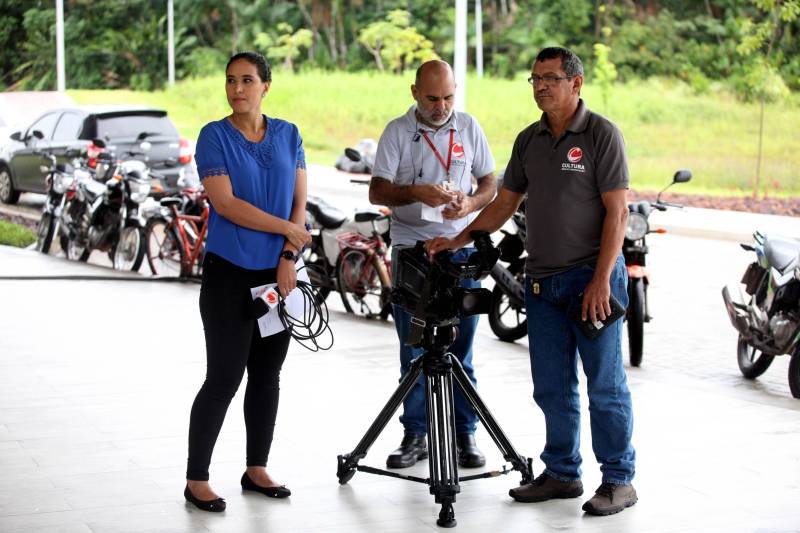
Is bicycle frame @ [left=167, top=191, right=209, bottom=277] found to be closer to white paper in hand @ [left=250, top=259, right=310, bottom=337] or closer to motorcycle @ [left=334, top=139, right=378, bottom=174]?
motorcycle @ [left=334, top=139, right=378, bottom=174]

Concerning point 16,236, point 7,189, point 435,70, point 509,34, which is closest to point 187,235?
point 16,236

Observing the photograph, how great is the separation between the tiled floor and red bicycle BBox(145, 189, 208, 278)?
2123 millimetres

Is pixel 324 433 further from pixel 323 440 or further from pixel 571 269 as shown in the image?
pixel 571 269

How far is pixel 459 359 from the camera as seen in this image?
5773mm

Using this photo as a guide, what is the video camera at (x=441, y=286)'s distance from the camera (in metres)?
5.20

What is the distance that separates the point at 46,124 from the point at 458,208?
42.5 ft

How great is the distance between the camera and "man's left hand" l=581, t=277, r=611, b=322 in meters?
5.00

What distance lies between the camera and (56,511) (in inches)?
202

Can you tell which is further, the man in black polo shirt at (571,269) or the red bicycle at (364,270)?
the red bicycle at (364,270)

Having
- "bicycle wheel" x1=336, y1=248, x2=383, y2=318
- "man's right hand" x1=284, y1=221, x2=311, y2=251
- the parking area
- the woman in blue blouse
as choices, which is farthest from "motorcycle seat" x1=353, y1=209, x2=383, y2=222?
"man's right hand" x1=284, y1=221, x2=311, y2=251

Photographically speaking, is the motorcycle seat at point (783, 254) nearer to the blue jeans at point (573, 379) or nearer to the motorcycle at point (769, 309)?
the motorcycle at point (769, 309)

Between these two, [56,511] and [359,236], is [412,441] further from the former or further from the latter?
[359,236]

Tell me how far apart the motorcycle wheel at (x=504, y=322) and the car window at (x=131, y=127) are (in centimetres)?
846

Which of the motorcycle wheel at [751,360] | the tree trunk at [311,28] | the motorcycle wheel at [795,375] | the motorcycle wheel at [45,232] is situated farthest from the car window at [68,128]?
the tree trunk at [311,28]
